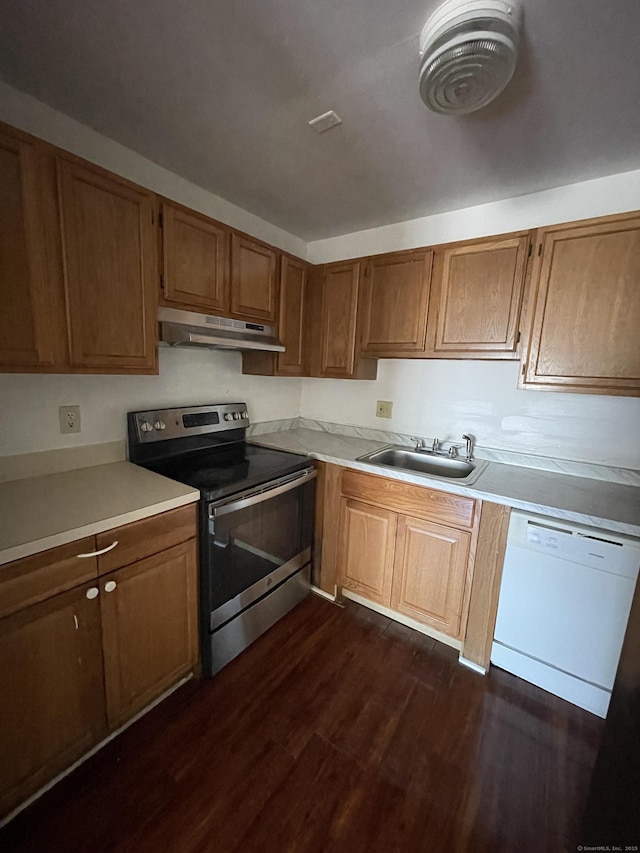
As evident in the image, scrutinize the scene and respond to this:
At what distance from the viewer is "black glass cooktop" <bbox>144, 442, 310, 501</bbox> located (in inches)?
60.8

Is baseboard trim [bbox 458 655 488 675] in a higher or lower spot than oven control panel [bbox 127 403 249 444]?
lower

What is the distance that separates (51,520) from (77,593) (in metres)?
0.25

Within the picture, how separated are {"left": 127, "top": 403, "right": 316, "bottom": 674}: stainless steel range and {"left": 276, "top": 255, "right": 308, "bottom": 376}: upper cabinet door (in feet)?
1.52

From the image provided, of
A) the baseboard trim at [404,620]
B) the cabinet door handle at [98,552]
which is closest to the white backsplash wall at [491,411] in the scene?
the baseboard trim at [404,620]

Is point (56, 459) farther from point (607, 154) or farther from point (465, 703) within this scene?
point (607, 154)

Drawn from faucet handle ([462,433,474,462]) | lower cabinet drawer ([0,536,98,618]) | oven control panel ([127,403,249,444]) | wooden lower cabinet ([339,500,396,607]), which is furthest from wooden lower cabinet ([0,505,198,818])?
faucet handle ([462,433,474,462])

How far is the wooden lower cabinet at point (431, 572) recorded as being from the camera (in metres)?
1.71

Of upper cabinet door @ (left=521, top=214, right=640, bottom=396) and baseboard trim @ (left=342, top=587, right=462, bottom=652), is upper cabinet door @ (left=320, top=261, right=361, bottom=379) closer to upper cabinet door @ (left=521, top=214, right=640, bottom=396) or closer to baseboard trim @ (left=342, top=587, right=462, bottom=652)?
upper cabinet door @ (left=521, top=214, right=640, bottom=396)

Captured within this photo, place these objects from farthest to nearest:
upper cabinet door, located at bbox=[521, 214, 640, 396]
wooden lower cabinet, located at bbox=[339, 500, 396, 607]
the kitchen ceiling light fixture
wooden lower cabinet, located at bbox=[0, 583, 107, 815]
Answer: wooden lower cabinet, located at bbox=[339, 500, 396, 607], upper cabinet door, located at bbox=[521, 214, 640, 396], wooden lower cabinet, located at bbox=[0, 583, 107, 815], the kitchen ceiling light fixture

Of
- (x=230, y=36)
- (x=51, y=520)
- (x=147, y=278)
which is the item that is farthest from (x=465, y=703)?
(x=230, y=36)

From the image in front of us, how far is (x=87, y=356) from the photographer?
4.41 feet

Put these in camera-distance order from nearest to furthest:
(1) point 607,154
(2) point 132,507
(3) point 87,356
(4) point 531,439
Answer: (2) point 132,507 < (3) point 87,356 < (1) point 607,154 < (4) point 531,439

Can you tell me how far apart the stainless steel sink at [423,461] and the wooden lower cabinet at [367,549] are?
12.0 inches

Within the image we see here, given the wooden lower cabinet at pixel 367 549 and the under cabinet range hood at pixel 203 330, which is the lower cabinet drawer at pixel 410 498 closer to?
the wooden lower cabinet at pixel 367 549
